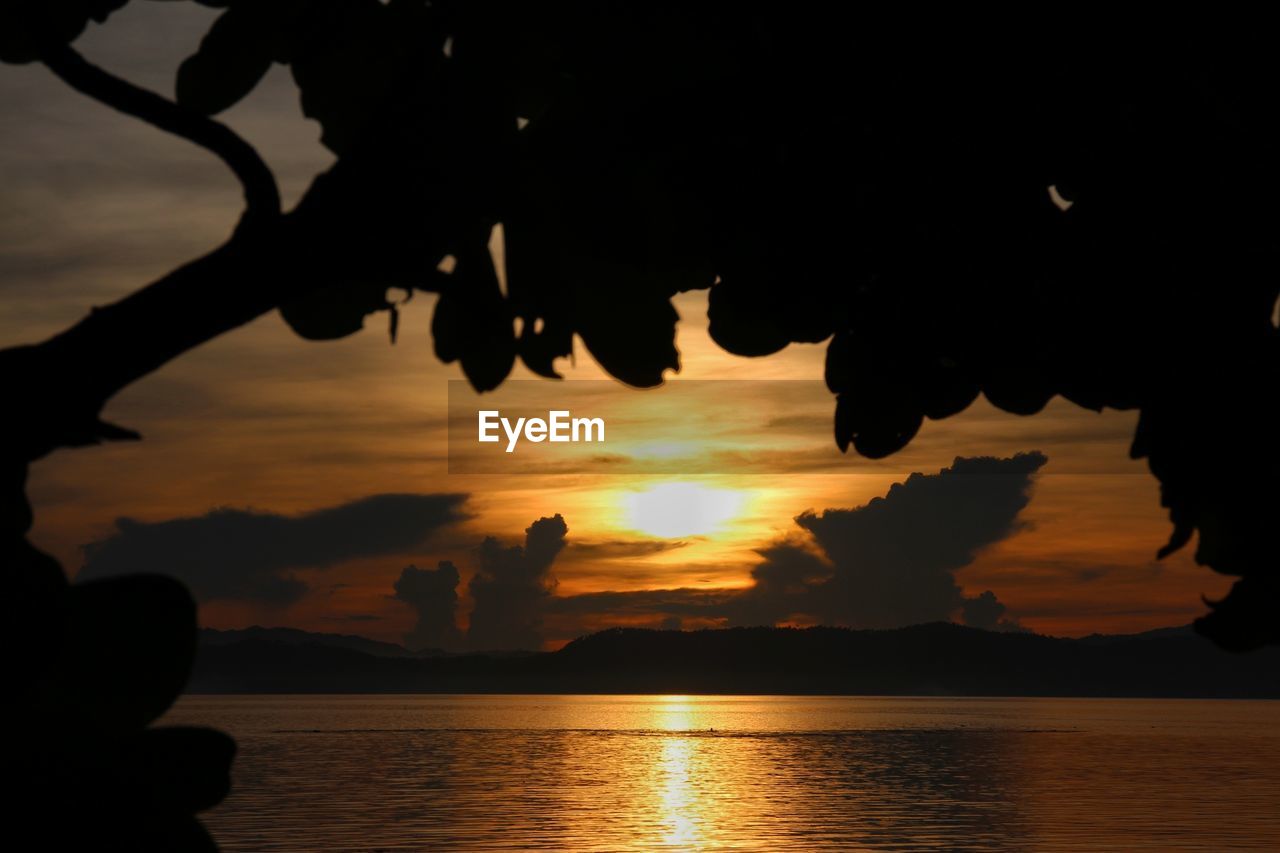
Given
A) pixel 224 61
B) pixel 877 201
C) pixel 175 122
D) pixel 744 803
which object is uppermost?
pixel 224 61

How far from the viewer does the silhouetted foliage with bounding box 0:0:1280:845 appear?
11.7 feet

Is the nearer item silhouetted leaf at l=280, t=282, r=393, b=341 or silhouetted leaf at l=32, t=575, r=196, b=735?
silhouetted leaf at l=32, t=575, r=196, b=735

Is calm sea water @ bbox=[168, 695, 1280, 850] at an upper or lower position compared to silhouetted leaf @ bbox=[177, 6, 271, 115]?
lower

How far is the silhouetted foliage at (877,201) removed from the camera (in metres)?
3.58

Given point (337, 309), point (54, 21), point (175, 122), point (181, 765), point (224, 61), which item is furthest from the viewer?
point (337, 309)

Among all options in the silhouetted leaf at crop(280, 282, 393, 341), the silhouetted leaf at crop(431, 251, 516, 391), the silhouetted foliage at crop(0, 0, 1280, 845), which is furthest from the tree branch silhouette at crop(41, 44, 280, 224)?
the silhouetted leaf at crop(280, 282, 393, 341)

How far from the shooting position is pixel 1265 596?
12.9 feet

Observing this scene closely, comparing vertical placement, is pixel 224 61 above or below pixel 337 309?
above

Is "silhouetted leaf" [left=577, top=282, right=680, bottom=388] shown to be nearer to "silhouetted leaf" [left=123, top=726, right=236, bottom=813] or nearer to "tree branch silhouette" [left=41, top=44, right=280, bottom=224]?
"tree branch silhouette" [left=41, top=44, right=280, bottom=224]

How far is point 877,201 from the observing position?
13.0 ft

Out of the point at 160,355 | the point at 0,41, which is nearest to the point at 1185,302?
the point at 160,355

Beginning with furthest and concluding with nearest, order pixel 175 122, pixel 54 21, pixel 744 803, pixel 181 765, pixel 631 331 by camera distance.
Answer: pixel 744 803
pixel 54 21
pixel 631 331
pixel 175 122
pixel 181 765

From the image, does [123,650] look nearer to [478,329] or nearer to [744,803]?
[478,329]

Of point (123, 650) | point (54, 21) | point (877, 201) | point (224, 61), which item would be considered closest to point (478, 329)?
point (224, 61)
